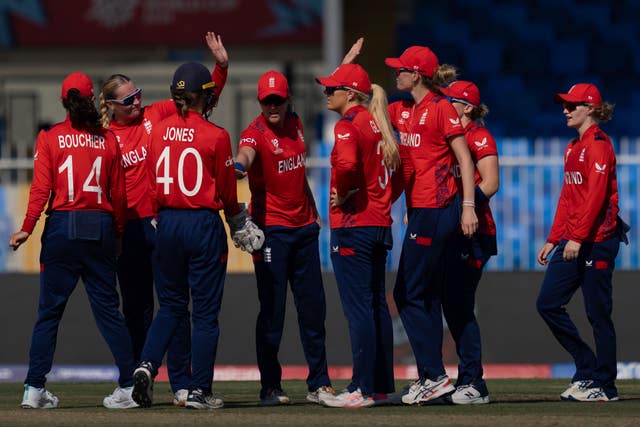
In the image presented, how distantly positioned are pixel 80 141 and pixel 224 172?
2.99ft

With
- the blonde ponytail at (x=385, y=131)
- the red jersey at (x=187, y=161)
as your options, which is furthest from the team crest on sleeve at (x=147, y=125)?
the blonde ponytail at (x=385, y=131)

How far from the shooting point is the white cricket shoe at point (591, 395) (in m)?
9.54

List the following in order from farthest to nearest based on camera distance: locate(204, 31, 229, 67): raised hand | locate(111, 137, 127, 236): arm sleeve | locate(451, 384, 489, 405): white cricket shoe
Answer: locate(204, 31, 229, 67): raised hand
locate(451, 384, 489, 405): white cricket shoe
locate(111, 137, 127, 236): arm sleeve

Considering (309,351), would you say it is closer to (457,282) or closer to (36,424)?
(457,282)

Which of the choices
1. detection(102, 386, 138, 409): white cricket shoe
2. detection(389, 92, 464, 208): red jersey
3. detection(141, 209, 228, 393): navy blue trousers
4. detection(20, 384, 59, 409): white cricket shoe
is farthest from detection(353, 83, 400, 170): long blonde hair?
detection(20, 384, 59, 409): white cricket shoe

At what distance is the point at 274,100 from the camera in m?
9.22

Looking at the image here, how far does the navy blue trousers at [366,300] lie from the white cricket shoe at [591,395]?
50.0 inches

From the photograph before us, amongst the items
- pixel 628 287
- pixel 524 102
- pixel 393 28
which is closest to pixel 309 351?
pixel 628 287

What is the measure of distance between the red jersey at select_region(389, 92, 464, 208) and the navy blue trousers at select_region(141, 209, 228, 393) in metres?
1.21

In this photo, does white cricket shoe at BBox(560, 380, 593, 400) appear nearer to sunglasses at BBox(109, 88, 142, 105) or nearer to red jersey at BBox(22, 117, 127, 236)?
red jersey at BBox(22, 117, 127, 236)

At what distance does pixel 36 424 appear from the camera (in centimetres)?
820

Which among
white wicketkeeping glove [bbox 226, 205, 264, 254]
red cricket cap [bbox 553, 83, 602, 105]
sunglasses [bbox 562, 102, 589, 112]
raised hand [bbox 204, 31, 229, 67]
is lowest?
white wicketkeeping glove [bbox 226, 205, 264, 254]

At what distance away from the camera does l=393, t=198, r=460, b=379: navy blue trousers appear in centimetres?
900

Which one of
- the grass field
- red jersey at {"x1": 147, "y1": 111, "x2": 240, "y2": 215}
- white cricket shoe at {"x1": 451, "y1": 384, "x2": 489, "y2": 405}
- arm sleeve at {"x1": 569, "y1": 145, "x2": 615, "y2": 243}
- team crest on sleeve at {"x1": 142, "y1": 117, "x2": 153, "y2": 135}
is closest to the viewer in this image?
the grass field
